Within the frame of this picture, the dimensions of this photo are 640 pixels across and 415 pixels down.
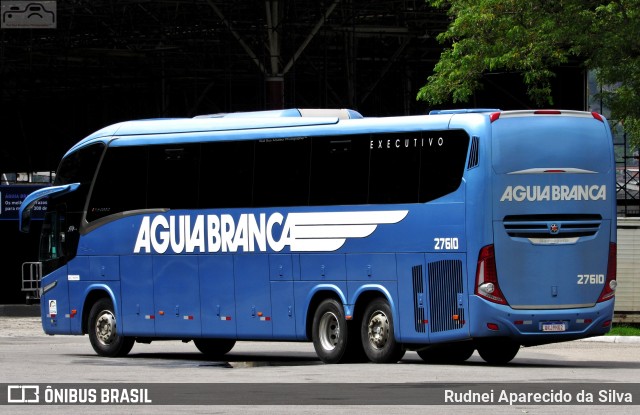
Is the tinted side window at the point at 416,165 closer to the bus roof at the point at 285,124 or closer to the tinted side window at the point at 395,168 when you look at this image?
the tinted side window at the point at 395,168

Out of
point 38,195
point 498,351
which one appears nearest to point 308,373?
point 498,351

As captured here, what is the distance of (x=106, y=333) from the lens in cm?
2495

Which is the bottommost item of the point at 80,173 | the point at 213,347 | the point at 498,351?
the point at 213,347

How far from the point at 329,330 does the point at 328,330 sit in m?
0.02

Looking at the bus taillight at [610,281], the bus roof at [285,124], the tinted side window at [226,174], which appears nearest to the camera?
the bus roof at [285,124]

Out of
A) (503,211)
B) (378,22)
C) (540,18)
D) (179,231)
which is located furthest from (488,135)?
(378,22)

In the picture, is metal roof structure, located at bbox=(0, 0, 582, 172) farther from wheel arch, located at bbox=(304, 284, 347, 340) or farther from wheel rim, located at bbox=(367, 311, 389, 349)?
wheel rim, located at bbox=(367, 311, 389, 349)

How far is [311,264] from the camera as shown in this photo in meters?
22.0

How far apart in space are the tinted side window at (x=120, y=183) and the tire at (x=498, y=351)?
20.0ft

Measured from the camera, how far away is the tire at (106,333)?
24.8 m

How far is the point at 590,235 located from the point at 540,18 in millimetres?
11339

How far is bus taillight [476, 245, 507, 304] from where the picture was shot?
19766mm

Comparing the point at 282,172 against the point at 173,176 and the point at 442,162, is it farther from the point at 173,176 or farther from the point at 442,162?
the point at 442,162

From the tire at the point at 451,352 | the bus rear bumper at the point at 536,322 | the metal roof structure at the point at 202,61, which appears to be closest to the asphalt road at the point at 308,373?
the tire at the point at 451,352
